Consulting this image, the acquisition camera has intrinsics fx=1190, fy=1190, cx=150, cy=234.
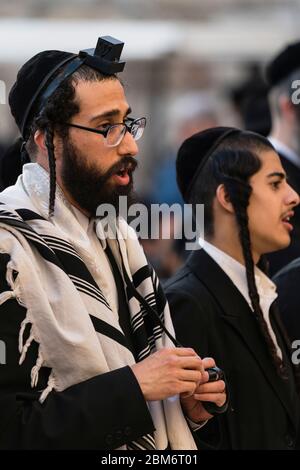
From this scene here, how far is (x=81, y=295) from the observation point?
3.50 m

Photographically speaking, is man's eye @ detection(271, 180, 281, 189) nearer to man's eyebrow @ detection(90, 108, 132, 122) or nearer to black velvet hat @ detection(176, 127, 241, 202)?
black velvet hat @ detection(176, 127, 241, 202)

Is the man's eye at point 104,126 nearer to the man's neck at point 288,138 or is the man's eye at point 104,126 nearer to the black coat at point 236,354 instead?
the black coat at point 236,354

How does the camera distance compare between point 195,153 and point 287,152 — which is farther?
point 287,152

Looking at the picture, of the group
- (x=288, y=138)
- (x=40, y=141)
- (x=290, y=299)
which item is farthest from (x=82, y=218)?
(x=288, y=138)

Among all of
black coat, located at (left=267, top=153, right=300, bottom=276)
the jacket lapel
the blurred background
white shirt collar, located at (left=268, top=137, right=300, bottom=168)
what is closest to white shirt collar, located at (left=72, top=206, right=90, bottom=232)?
the jacket lapel

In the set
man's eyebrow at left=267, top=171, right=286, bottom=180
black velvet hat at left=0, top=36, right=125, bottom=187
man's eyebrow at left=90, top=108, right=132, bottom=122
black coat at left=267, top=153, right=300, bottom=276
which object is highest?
black velvet hat at left=0, top=36, right=125, bottom=187

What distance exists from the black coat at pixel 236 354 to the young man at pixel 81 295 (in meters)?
0.43

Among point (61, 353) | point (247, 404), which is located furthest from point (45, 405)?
point (247, 404)

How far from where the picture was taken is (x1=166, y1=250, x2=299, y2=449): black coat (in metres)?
4.28

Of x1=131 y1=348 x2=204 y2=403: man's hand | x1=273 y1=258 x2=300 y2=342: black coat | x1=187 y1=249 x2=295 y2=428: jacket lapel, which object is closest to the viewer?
x1=131 y1=348 x2=204 y2=403: man's hand

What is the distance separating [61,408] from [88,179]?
0.73 meters

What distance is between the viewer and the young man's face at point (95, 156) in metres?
3.66

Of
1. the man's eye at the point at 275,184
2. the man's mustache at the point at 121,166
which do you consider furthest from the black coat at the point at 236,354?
the man's mustache at the point at 121,166

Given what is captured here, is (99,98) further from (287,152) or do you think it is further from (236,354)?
(287,152)
